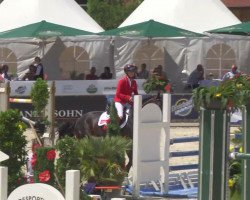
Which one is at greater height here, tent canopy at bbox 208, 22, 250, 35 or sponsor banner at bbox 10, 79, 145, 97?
tent canopy at bbox 208, 22, 250, 35

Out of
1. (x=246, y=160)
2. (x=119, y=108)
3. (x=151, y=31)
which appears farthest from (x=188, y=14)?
(x=246, y=160)

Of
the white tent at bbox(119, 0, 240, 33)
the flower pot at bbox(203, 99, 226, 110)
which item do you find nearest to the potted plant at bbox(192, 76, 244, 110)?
the flower pot at bbox(203, 99, 226, 110)

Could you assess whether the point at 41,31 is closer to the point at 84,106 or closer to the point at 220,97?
the point at 84,106

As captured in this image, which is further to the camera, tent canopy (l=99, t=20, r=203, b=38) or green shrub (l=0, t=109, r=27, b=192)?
tent canopy (l=99, t=20, r=203, b=38)

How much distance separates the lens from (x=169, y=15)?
3123cm

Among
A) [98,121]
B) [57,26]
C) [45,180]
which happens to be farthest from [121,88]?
[57,26]

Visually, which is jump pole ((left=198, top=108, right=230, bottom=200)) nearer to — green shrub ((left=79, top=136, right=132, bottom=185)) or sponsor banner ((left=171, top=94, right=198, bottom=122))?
green shrub ((left=79, top=136, right=132, bottom=185))

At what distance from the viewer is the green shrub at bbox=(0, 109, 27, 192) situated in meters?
9.80

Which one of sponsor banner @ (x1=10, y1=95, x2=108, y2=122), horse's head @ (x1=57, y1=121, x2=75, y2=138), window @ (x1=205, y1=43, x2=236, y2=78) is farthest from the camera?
window @ (x1=205, y1=43, x2=236, y2=78)

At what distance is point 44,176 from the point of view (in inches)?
363

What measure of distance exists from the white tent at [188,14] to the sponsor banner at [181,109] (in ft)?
12.0

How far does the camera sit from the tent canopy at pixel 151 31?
27844mm

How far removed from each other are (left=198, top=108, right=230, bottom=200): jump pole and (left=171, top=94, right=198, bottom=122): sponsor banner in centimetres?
1896

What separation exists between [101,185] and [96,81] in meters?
14.6
